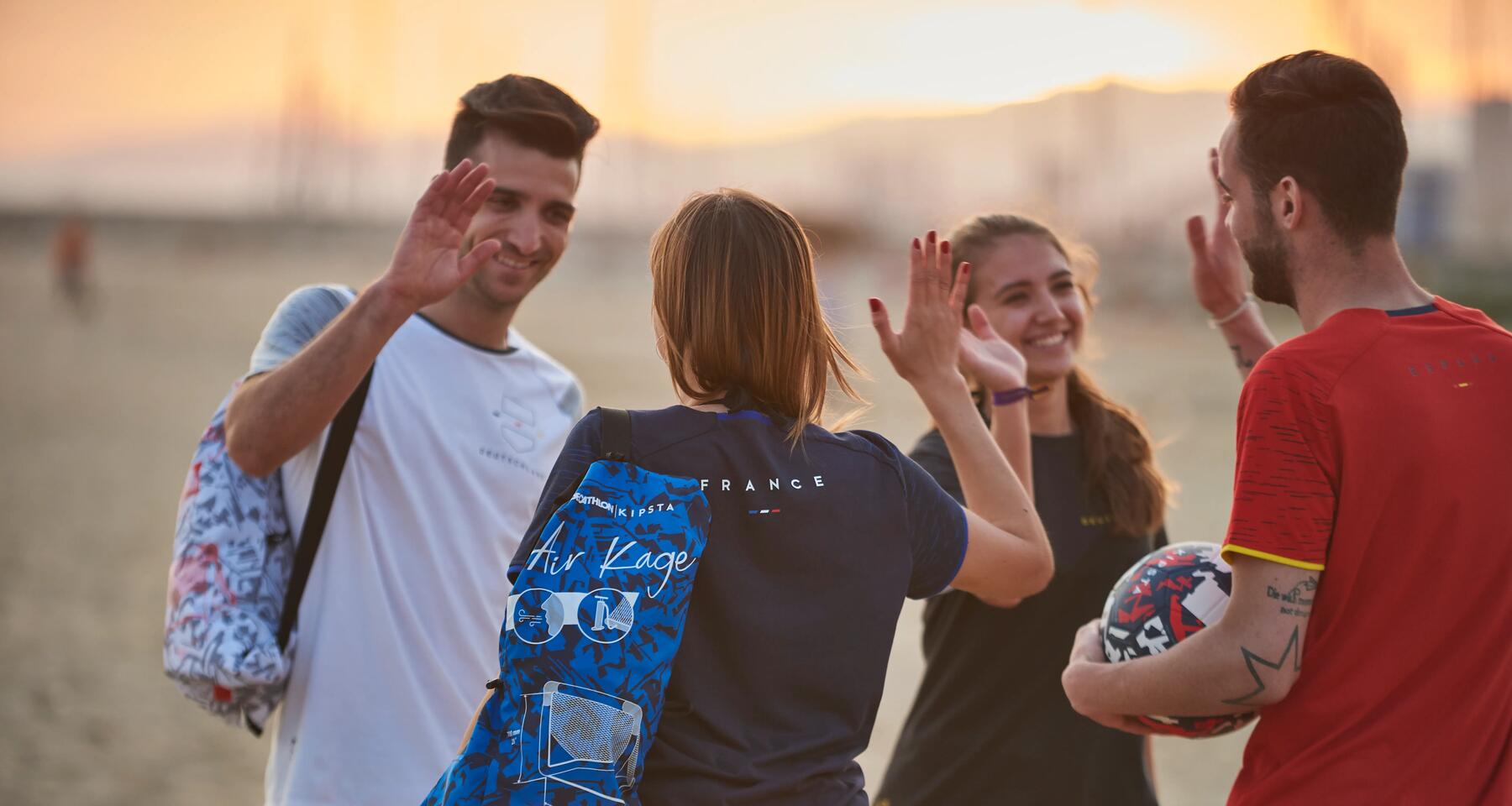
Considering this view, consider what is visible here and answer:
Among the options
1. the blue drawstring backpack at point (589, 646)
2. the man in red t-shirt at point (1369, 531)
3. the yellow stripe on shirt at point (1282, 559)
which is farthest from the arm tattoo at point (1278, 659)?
the blue drawstring backpack at point (589, 646)

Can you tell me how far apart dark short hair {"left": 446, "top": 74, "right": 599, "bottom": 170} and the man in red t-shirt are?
2.24 m

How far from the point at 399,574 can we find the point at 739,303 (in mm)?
1564

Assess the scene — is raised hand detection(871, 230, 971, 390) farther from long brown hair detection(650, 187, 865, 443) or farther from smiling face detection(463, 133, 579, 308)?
smiling face detection(463, 133, 579, 308)

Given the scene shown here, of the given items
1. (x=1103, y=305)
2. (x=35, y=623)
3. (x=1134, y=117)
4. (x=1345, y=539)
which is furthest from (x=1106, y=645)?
(x=1134, y=117)

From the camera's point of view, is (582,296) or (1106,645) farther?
(582,296)

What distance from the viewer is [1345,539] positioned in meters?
2.20

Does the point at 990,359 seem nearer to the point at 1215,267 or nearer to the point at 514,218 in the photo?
the point at 1215,267

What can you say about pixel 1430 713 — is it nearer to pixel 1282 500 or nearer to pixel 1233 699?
pixel 1233 699

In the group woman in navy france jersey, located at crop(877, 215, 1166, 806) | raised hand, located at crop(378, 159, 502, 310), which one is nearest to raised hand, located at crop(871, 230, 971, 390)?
woman in navy france jersey, located at crop(877, 215, 1166, 806)

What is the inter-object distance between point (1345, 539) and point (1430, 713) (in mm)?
358

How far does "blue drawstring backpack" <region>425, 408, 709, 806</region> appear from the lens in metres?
2.00

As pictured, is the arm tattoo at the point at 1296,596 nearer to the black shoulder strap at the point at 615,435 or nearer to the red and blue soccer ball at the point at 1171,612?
the red and blue soccer ball at the point at 1171,612

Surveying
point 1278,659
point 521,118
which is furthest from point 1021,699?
point 521,118

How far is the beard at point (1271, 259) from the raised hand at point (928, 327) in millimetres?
654
